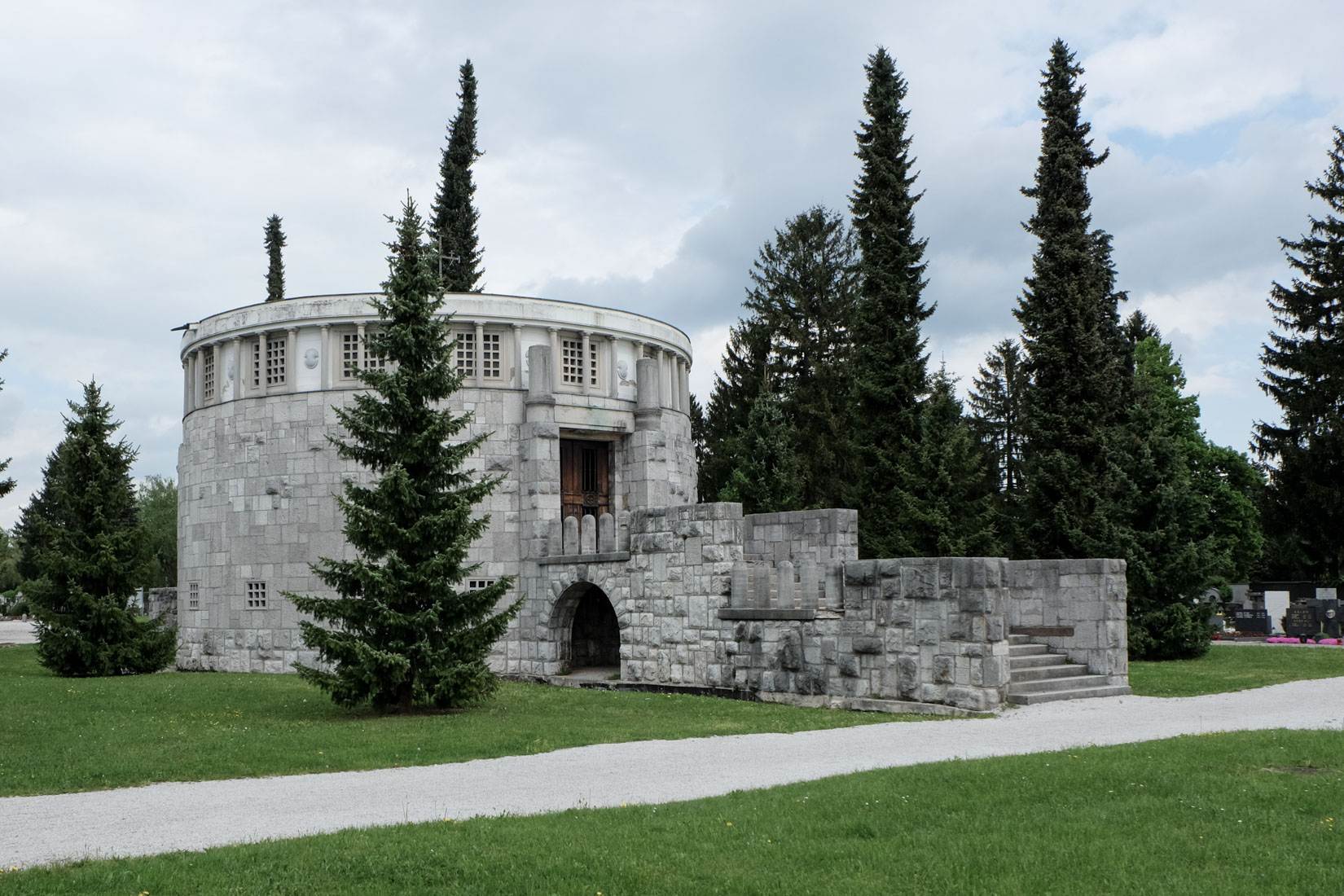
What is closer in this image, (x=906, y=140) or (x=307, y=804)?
(x=307, y=804)

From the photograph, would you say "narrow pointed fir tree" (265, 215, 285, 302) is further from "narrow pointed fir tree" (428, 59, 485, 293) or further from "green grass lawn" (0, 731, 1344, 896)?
"green grass lawn" (0, 731, 1344, 896)

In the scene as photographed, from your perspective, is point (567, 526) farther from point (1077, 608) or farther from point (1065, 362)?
point (1065, 362)

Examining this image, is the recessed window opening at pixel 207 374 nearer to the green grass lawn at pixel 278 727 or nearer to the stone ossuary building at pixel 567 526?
the stone ossuary building at pixel 567 526

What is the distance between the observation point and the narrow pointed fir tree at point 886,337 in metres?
31.8

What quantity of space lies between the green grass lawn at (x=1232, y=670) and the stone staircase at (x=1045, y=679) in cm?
80

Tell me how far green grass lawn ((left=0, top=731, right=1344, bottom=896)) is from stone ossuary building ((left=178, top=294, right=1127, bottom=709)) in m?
8.44

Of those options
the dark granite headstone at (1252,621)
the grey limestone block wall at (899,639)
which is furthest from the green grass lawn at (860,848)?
the dark granite headstone at (1252,621)

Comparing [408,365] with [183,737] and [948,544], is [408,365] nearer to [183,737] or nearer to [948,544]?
[183,737]

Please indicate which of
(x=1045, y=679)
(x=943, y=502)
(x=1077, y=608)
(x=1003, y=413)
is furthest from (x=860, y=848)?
(x=1003, y=413)

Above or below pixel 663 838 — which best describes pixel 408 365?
above

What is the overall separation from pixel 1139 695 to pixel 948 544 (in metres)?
12.6

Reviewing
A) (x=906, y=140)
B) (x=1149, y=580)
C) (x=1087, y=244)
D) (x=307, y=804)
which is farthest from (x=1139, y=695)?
(x=906, y=140)

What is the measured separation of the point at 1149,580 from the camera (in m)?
26.0

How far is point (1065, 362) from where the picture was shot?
28.8 meters
